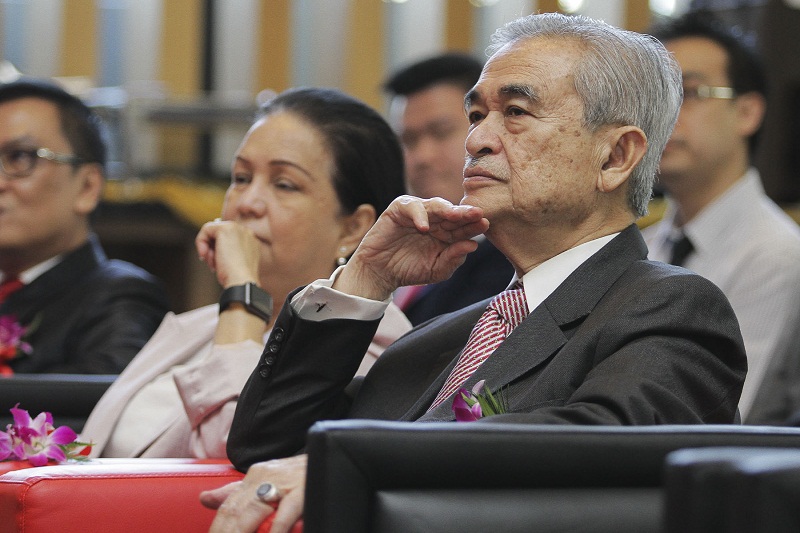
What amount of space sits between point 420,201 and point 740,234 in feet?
5.44

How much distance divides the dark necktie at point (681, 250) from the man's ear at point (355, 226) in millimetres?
1144

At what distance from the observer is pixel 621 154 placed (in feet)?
5.40

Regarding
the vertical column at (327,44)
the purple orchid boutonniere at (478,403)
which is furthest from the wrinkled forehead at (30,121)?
the vertical column at (327,44)

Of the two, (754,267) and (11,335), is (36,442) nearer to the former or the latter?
(11,335)

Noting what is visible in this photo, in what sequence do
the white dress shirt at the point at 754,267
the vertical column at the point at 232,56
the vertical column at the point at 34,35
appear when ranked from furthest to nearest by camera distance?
the vertical column at the point at 232,56
the vertical column at the point at 34,35
the white dress shirt at the point at 754,267

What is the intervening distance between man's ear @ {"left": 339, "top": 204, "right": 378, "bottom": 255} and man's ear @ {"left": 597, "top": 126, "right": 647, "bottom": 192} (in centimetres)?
74

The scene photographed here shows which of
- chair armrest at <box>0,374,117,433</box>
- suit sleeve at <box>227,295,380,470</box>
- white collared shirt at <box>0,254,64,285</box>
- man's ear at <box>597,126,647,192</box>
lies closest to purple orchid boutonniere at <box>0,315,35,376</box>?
white collared shirt at <box>0,254,64,285</box>

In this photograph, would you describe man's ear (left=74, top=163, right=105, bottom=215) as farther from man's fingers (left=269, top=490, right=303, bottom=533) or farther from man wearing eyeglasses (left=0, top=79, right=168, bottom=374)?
man's fingers (left=269, top=490, right=303, bottom=533)

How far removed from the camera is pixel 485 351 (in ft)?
5.26

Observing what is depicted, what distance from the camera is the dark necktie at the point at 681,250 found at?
10.3 feet

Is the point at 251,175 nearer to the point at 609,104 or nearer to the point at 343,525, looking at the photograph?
the point at 609,104

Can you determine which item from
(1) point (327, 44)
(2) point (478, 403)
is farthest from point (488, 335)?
(1) point (327, 44)

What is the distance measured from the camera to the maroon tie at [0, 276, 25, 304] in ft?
9.59

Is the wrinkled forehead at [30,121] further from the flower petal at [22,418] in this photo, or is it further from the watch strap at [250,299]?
the flower petal at [22,418]
